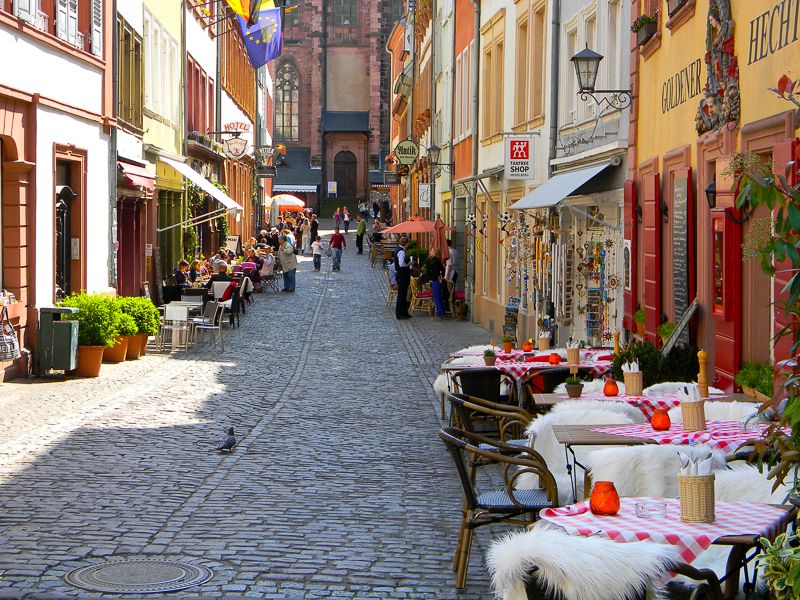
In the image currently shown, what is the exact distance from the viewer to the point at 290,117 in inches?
3423

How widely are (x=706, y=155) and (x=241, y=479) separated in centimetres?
484

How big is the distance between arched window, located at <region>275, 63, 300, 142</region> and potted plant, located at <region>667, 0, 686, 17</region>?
74.2m

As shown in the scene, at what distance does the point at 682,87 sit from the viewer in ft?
41.3

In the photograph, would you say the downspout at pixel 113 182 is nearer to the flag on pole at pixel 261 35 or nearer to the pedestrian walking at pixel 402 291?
the pedestrian walking at pixel 402 291

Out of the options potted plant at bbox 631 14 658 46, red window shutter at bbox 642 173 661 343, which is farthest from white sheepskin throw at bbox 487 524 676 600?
potted plant at bbox 631 14 658 46

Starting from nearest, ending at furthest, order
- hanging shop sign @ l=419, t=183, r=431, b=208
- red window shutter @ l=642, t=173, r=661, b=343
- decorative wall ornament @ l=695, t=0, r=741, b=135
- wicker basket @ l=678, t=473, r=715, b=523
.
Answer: wicker basket @ l=678, t=473, r=715, b=523, decorative wall ornament @ l=695, t=0, r=741, b=135, red window shutter @ l=642, t=173, r=661, b=343, hanging shop sign @ l=419, t=183, r=431, b=208

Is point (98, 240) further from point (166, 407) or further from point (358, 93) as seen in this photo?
point (358, 93)

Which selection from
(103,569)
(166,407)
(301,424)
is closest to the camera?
(103,569)

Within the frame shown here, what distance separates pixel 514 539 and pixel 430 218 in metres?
36.7

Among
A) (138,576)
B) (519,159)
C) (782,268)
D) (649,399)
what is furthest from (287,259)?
(138,576)

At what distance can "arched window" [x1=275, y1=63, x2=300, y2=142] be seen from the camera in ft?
284

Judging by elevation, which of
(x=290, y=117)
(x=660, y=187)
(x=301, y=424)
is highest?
(x=290, y=117)

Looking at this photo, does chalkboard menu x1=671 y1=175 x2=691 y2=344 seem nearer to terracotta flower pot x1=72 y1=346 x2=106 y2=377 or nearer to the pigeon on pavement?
the pigeon on pavement

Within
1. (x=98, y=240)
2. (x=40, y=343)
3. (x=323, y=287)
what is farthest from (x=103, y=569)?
(x=323, y=287)
